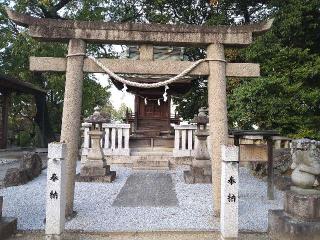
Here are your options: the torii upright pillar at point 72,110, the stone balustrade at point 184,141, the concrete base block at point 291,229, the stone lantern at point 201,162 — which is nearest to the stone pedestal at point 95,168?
the stone lantern at point 201,162

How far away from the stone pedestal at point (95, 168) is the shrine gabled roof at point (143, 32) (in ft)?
18.2

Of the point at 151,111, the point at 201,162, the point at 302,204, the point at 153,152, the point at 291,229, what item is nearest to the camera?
the point at 291,229

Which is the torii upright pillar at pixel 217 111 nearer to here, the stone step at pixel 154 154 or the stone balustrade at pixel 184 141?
the stone balustrade at pixel 184 141

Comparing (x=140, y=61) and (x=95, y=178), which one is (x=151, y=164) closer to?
(x=95, y=178)

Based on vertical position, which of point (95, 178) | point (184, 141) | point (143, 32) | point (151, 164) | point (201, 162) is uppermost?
point (143, 32)

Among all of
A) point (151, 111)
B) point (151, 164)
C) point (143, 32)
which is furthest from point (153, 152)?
point (143, 32)

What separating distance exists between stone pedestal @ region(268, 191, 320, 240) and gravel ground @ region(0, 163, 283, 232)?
0.62 metres

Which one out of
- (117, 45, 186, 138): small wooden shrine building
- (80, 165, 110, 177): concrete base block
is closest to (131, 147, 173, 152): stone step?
(117, 45, 186, 138): small wooden shrine building

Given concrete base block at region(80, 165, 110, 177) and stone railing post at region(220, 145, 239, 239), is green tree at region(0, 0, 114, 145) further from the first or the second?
stone railing post at region(220, 145, 239, 239)

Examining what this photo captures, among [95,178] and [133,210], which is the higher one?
[95,178]

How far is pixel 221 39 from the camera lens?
6637 mm

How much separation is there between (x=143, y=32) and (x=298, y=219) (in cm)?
423

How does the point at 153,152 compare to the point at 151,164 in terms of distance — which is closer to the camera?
the point at 151,164

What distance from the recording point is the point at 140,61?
21.5 feet
